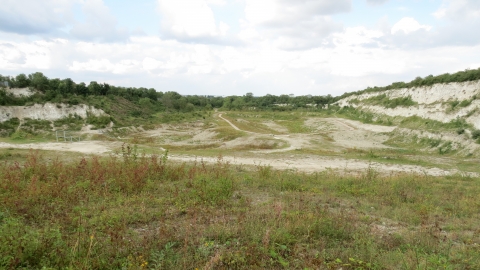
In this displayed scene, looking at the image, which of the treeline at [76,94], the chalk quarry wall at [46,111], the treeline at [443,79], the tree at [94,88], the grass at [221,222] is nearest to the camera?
the grass at [221,222]

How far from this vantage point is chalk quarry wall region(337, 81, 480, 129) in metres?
35.1

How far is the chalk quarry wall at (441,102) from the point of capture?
3506 cm

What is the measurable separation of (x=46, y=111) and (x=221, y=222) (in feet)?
167

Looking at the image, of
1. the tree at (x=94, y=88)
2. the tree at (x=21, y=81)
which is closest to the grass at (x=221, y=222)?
the tree at (x=21, y=81)

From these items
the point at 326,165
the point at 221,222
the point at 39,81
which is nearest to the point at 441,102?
the point at 326,165

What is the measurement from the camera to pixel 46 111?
47.4 metres

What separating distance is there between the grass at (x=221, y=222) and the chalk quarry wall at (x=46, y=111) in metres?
41.3

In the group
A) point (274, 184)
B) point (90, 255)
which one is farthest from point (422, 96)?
point (90, 255)

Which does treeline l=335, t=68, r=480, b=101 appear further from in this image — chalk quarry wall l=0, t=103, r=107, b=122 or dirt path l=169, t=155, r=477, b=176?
chalk quarry wall l=0, t=103, r=107, b=122

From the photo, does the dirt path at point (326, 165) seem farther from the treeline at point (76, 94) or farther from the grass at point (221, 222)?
the treeline at point (76, 94)

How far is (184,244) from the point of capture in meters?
6.00

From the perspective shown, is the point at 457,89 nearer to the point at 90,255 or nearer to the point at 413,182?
the point at 413,182

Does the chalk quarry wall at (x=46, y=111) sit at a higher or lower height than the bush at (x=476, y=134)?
higher

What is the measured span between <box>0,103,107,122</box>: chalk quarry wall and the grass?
41349 millimetres
